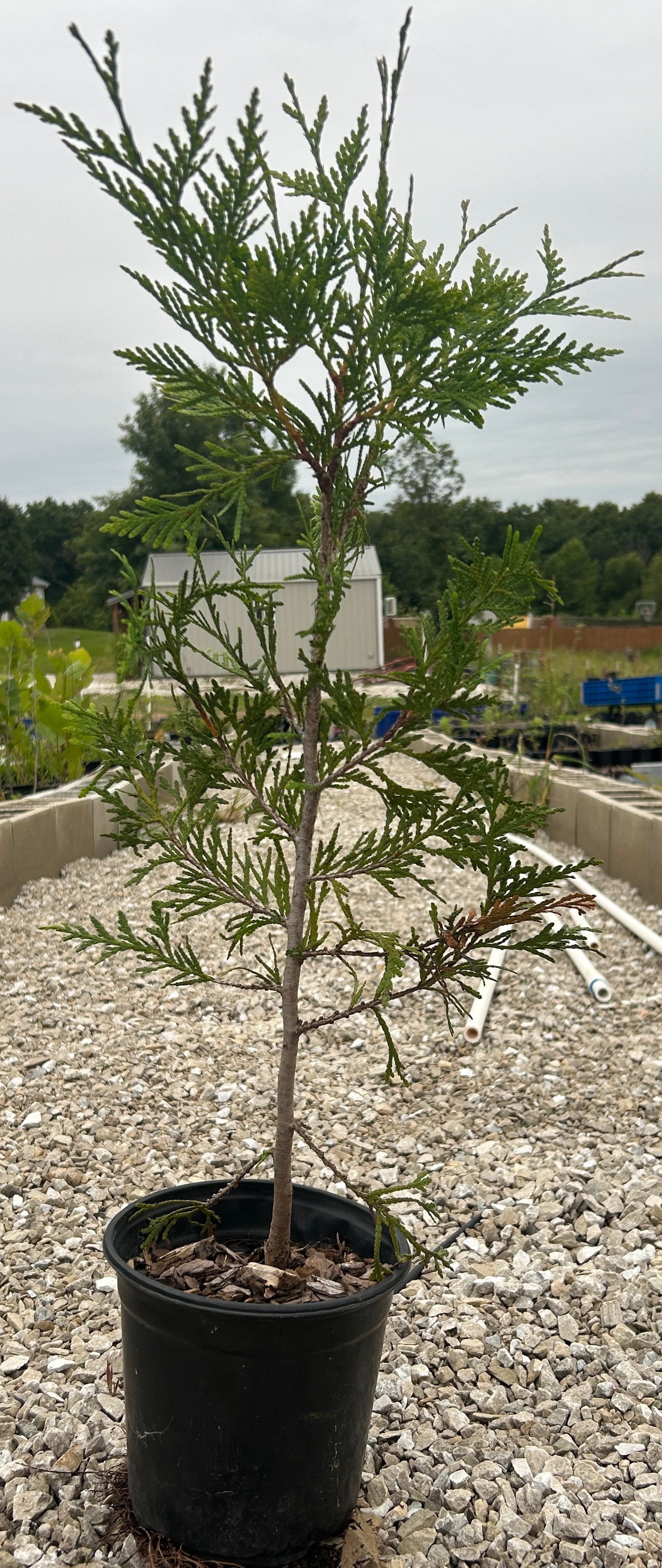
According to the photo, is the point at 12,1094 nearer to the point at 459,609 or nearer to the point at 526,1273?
the point at 526,1273

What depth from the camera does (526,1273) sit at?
291cm

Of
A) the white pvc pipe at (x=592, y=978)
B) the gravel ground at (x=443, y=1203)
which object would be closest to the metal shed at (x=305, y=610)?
the white pvc pipe at (x=592, y=978)

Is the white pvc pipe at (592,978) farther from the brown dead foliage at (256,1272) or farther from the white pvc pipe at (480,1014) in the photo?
the brown dead foliage at (256,1272)

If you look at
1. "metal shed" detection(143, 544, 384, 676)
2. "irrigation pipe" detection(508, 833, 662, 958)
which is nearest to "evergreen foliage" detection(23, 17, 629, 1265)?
"irrigation pipe" detection(508, 833, 662, 958)

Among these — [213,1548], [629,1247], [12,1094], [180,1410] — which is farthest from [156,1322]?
[12,1094]

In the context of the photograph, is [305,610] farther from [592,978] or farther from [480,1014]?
[480,1014]

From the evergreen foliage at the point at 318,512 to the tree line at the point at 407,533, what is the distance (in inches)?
1124

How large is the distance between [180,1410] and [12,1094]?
208 centimetres

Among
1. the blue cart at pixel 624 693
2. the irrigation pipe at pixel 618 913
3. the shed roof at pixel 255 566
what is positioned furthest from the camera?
the shed roof at pixel 255 566

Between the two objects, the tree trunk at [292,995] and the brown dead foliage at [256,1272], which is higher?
the tree trunk at [292,995]

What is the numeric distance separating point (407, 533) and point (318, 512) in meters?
46.1

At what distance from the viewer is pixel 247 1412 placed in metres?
1.86

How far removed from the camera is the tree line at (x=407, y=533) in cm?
4006

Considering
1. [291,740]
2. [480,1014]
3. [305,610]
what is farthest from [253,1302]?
[305,610]
